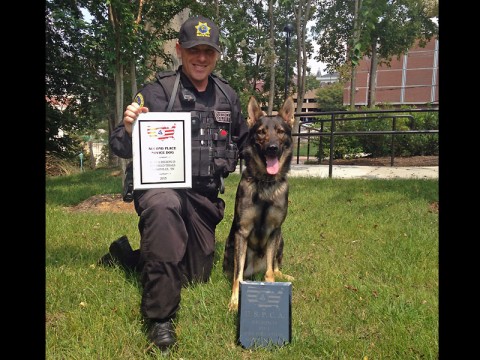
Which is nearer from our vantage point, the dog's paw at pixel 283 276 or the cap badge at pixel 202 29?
the cap badge at pixel 202 29

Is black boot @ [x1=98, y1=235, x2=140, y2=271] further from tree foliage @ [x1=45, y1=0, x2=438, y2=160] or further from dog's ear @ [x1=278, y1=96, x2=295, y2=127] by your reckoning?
tree foliage @ [x1=45, y1=0, x2=438, y2=160]

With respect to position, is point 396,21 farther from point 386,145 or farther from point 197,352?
point 197,352

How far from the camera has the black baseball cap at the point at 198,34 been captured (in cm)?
276

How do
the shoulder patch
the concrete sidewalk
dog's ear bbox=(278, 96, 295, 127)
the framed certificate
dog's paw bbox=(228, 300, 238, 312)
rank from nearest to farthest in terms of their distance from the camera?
1. the framed certificate
2. dog's paw bbox=(228, 300, 238, 312)
3. the shoulder patch
4. dog's ear bbox=(278, 96, 295, 127)
5. the concrete sidewalk

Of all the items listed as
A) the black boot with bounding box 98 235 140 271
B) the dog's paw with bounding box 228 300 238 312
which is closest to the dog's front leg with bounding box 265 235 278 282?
the dog's paw with bounding box 228 300 238 312

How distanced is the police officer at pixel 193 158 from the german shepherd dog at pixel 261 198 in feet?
0.64

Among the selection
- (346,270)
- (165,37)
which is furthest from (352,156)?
(346,270)

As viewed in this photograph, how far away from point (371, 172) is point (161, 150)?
6.75 meters

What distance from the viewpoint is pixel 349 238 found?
413 cm

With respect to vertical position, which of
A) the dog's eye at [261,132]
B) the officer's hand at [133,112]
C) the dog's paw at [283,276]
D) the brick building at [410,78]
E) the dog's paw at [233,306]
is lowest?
the dog's paw at [233,306]

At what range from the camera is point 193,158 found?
2900 mm

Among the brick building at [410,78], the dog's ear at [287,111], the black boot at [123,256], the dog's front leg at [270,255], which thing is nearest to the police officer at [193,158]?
the black boot at [123,256]

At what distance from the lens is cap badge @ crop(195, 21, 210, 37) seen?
2.77 meters

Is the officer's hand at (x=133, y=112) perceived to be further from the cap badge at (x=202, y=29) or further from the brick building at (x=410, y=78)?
the brick building at (x=410, y=78)
